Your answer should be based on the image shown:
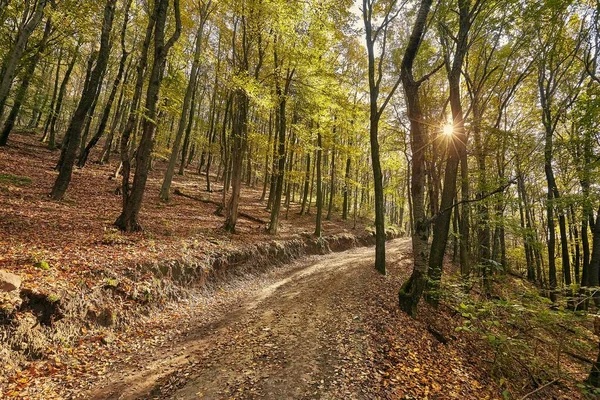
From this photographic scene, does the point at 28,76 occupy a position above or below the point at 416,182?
above

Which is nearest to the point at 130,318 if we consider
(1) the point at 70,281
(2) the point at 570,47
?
(1) the point at 70,281

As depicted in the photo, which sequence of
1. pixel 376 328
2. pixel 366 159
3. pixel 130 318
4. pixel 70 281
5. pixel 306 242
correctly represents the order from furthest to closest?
pixel 366 159, pixel 306 242, pixel 376 328, pixel 130 318, pixel 70 281

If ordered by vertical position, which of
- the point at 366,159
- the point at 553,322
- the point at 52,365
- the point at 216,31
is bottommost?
the point at 52,365

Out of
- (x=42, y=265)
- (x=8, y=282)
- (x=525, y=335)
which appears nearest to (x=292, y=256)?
(x=525, y=335)

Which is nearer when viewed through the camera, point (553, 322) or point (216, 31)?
point (553, 322)

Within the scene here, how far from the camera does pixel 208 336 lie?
593 centimetres

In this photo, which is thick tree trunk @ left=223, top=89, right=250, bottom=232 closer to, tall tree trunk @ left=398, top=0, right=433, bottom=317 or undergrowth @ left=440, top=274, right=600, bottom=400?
tall tree trunk @ left=398, top=0, right=433, bottom=317

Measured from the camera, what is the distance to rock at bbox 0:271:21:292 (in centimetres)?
438

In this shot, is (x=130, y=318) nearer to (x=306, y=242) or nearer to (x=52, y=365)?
(x=52, y=365)

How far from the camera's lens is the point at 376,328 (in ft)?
20.9

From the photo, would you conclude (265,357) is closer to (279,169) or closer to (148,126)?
(148,126)

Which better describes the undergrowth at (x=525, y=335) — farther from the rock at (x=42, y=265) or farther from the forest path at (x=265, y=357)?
the rock at (x=42, y=265)

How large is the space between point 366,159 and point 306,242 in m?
16.0

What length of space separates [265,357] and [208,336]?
1646 mm
